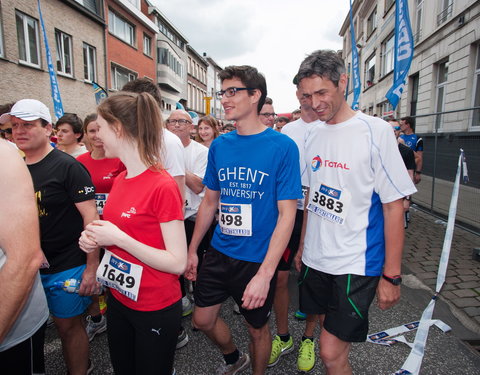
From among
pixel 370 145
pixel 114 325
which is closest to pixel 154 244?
pixel 114 325

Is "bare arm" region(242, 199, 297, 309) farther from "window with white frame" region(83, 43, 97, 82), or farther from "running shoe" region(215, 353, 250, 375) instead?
"window with white frame" region(83, 43, 97, 82)

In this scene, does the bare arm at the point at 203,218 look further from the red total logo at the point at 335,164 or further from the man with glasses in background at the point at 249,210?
the red total logo at the point at 335,164

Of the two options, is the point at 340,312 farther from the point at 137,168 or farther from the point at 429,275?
the point at 429,275

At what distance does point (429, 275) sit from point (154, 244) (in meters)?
3.93

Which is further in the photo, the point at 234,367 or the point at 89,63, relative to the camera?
the point at 89,63

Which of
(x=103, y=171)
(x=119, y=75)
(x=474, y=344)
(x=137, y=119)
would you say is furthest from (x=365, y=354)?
(x=119, y=75)

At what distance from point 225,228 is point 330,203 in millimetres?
700

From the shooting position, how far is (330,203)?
189 centimetres

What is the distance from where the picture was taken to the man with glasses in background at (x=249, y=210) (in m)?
1.85

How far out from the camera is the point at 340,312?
1.78m

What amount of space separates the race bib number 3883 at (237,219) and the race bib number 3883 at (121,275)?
66cm

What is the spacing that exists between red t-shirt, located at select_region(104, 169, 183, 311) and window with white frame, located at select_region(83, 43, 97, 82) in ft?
53.7

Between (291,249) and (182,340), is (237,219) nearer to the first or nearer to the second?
(291,249)

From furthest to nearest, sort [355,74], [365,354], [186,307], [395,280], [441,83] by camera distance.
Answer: [441,83]
[355,74]
[186,307]
[365,354]
[395,280]
